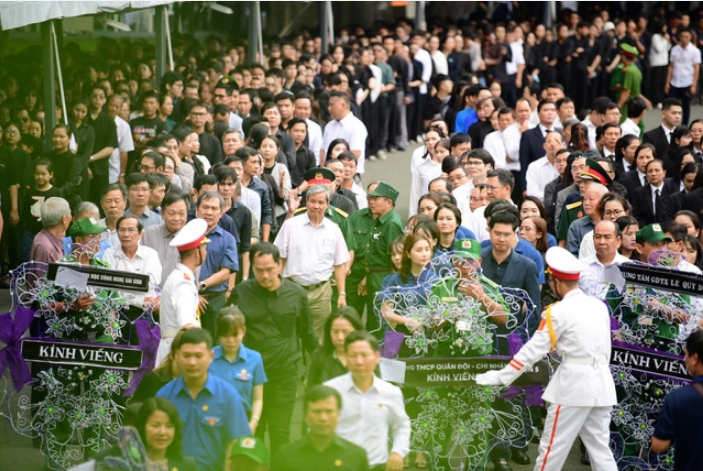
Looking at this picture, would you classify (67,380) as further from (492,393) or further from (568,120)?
(568,120)

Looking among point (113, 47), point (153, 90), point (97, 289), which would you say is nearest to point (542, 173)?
point (153, 90)

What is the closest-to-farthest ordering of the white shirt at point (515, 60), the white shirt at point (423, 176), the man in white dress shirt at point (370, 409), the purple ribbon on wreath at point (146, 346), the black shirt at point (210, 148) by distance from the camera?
the man in white dress shirt at point (370, 409)
the purple ribbon on wreath at point (146, 346)
the white shirt at point (423, 176)
the black shirt at point (210, 148)
the white shirt at point (515, 60)

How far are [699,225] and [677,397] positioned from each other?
347cm

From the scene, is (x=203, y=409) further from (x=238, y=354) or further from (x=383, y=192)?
(x=383, y=192)

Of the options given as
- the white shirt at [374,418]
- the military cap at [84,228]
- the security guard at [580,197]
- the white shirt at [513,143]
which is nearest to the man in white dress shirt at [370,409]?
the white shirt at [374,418]

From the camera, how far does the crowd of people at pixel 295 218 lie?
245 inches

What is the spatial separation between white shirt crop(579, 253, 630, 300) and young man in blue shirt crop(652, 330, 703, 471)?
1306 mm

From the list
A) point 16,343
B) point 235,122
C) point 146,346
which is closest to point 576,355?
point 146,346

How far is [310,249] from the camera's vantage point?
30.0ft

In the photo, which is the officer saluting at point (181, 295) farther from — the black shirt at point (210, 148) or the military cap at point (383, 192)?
the black shirt at point (210, 148)

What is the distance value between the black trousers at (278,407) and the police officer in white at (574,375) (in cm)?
136

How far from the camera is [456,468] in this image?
23.8 ft

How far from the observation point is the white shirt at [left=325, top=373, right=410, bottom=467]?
240 inches

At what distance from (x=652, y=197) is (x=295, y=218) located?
4058mm
